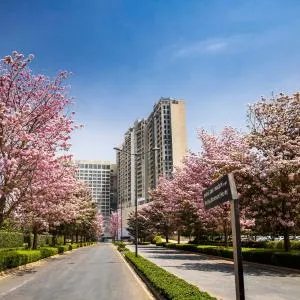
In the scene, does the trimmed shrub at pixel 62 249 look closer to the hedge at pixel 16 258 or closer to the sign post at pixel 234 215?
the hedge at pixel 16 258

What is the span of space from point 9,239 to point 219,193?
48.5 m

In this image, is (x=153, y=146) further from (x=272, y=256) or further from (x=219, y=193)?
(x=219, y=193)

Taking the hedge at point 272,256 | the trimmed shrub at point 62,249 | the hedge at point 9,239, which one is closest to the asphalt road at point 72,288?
the hedge at point 272,256

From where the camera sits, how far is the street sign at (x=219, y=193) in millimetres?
8228

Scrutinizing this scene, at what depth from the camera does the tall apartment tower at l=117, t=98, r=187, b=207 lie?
534 feet

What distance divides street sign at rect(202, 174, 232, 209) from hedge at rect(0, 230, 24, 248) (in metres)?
44.5

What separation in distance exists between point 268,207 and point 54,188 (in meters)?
12.8

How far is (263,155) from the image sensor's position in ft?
88.5

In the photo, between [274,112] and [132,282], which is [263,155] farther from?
[132,282]

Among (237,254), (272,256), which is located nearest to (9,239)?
(272,256)

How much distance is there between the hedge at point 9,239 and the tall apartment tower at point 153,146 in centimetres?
9289

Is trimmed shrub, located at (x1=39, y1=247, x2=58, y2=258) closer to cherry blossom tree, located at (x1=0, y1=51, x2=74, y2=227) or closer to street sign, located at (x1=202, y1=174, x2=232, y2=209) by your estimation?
cherry blossom tree, located at (x1=0, y1=51, x2=74, y2=227)

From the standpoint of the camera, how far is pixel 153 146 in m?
173

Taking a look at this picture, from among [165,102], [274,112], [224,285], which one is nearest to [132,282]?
[224,285]
